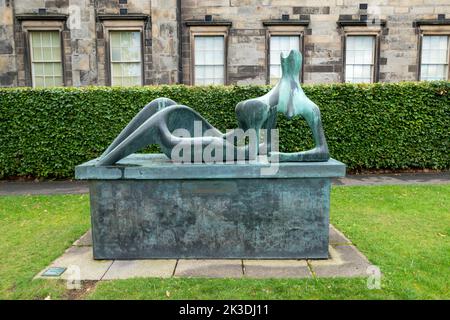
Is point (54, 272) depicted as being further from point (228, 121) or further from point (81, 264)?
point (228, 121)

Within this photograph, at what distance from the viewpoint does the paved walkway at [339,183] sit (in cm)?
916

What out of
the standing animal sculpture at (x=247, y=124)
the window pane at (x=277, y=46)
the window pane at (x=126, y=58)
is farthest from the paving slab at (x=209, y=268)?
the window pane at (x=277, y=46)

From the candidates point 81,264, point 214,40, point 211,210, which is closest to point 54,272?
point 81,264

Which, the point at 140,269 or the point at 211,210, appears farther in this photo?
the point at 211,210

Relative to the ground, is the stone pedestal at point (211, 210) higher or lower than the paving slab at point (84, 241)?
higher

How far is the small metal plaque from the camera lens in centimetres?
394

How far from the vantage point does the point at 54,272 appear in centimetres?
400

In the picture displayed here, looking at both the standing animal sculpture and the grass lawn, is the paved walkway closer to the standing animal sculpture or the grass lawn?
the grass lawn

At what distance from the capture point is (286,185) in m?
4.20

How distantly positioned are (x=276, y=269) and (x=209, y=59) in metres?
12.1

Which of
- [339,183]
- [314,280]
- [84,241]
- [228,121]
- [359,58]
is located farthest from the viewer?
[359,58]

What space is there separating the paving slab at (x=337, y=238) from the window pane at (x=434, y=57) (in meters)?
12.7

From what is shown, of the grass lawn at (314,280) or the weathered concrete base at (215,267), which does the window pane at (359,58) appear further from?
the weathered concrete base at (215,267)
